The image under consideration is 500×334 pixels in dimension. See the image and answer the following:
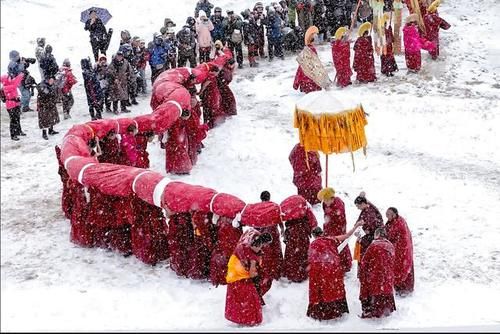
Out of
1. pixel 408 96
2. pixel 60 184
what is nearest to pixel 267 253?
pixel 60 184

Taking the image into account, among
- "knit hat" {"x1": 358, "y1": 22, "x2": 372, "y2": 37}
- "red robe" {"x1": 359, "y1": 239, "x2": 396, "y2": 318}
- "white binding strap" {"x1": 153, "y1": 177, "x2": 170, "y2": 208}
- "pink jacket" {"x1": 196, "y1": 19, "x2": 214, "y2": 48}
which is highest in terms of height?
"pink jacket" {"x1": 196, "y1": 19, "x2": 214, "y2": 48}

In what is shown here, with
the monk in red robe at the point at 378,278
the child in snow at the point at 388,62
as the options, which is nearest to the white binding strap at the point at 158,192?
the monk in red robe at the point at 378,278

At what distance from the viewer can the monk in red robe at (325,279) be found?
6.64 metres

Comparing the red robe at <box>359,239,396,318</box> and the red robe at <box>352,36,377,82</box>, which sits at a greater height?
the red robe at <box>352,36,377,82</box>

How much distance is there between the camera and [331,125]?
26.0ft

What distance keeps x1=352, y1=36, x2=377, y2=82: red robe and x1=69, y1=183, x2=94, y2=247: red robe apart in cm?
784

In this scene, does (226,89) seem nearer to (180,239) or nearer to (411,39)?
(411,39)

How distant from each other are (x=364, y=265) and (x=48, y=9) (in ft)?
13.1

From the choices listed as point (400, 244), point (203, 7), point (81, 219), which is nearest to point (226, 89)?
point (203, 7)

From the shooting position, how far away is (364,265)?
6777 mm

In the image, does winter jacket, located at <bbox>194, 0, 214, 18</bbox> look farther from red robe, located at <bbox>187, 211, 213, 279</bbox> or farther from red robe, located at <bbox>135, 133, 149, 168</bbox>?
red robe, located at <bbox>187, 211, 213, 279</bbox>

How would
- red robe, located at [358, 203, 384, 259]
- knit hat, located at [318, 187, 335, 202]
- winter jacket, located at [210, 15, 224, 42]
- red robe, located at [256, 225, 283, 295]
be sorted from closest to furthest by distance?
red robe, located at [256, 225, 283, 295] < red robe, located at [358, 203, 384, 259] < knit hat, located at [318, 187, 335, 202] < winter jacket, located at [210, 15, 224, 42]

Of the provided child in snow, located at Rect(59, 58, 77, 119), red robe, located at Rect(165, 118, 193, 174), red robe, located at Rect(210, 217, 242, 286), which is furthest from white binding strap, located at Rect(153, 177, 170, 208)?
child in snow, located at Rect(59, 58, 77, 119)

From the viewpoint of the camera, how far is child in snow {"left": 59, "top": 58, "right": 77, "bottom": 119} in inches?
488
